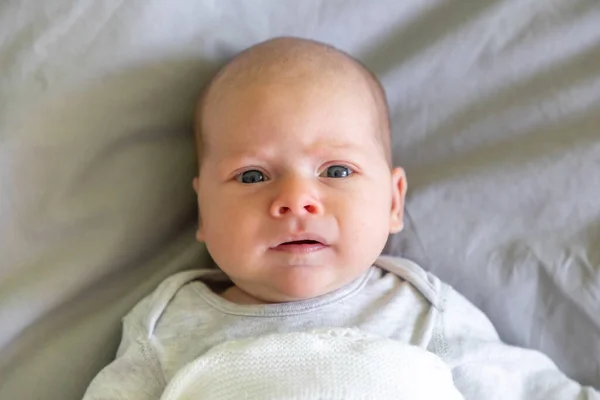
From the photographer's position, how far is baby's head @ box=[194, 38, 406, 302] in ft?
3.12

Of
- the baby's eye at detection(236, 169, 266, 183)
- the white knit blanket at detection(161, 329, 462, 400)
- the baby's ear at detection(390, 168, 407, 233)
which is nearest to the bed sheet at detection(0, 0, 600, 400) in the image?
the baby's ear at detection(390, 168, 407, 233)

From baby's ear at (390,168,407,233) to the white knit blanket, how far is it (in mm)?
244

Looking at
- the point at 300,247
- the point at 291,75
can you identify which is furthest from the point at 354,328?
the point at 291,75

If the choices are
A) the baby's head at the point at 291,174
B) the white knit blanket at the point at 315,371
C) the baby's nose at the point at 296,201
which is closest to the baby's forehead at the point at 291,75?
the baby's head at the point at 291,174

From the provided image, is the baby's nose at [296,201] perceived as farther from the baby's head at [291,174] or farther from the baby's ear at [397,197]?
the baby's ear at [397,197]

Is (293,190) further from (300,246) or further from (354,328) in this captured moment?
(354,328)

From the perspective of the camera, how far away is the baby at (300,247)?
957mm

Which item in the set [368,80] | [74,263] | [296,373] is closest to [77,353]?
[74,263]

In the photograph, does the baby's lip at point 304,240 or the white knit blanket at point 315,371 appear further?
the baby's lip at point 304,240

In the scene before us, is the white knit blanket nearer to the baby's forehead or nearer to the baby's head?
the baby's head

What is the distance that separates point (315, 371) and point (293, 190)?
23 cm

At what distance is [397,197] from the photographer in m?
1.09

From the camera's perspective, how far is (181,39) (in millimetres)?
1082

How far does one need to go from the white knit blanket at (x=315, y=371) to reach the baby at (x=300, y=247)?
0.02 metres
